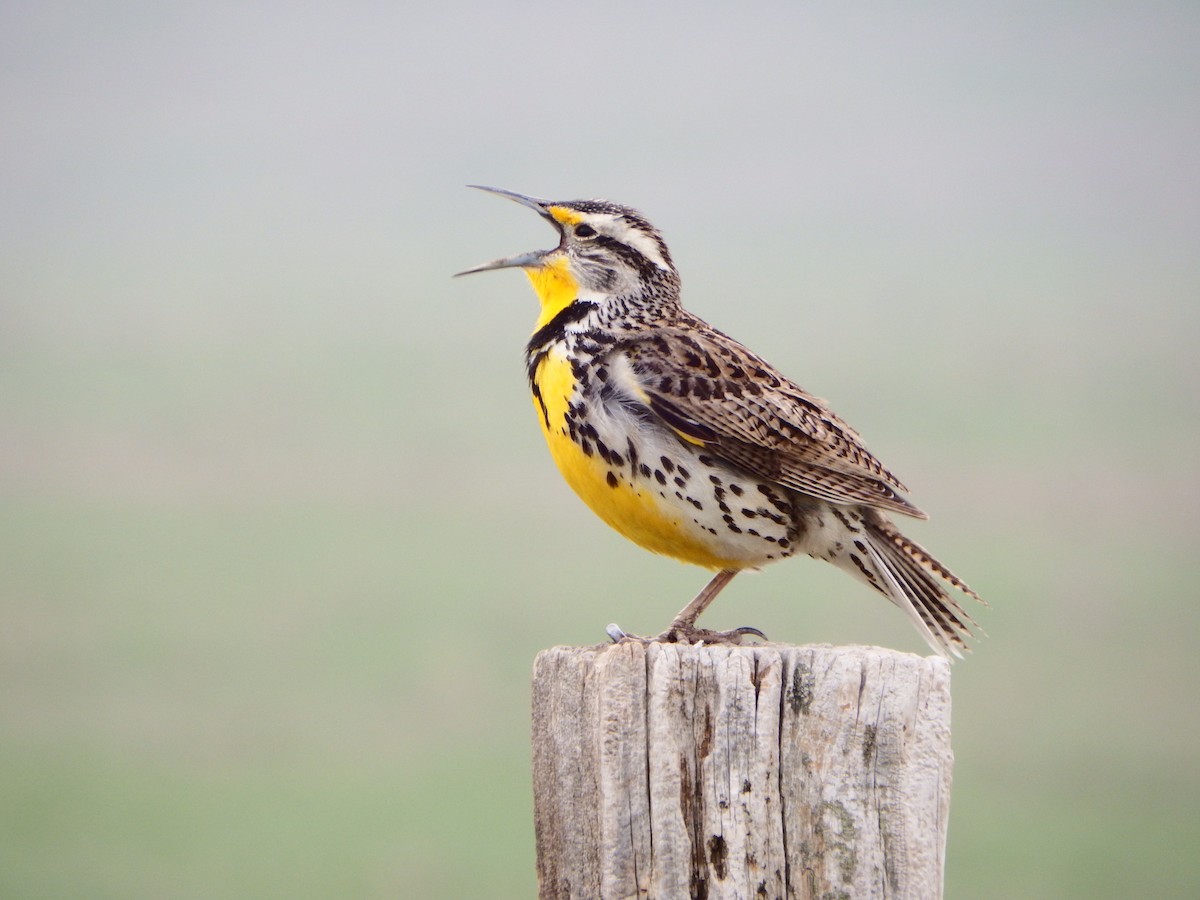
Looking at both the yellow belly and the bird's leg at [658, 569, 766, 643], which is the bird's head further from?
the bird's leg at [658, 569, 766, 643]

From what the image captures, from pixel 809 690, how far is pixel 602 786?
1.15 ft

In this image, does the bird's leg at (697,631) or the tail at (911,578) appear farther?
the tail at (911,578)

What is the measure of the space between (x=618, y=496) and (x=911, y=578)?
703mm

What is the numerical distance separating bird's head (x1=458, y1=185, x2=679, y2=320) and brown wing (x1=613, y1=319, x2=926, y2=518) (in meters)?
0.18

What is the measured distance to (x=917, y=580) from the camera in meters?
2.99

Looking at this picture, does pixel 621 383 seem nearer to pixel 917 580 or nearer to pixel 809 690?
pixel 917 580

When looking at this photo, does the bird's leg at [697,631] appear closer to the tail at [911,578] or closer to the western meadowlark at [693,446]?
the western meadowlark at [693,446]

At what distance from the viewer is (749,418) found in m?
2.96

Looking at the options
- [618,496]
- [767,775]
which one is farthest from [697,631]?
[767,775]

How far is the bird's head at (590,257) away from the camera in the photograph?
125 inches

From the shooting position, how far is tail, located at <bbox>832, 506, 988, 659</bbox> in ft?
9.75

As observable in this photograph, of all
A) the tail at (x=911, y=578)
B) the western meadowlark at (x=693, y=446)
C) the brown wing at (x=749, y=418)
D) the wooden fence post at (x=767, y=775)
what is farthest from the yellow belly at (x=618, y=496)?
the wooden fence post at (x=767, y=775)

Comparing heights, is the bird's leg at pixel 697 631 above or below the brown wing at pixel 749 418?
below

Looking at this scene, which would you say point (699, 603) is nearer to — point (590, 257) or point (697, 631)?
point (697, 631)
